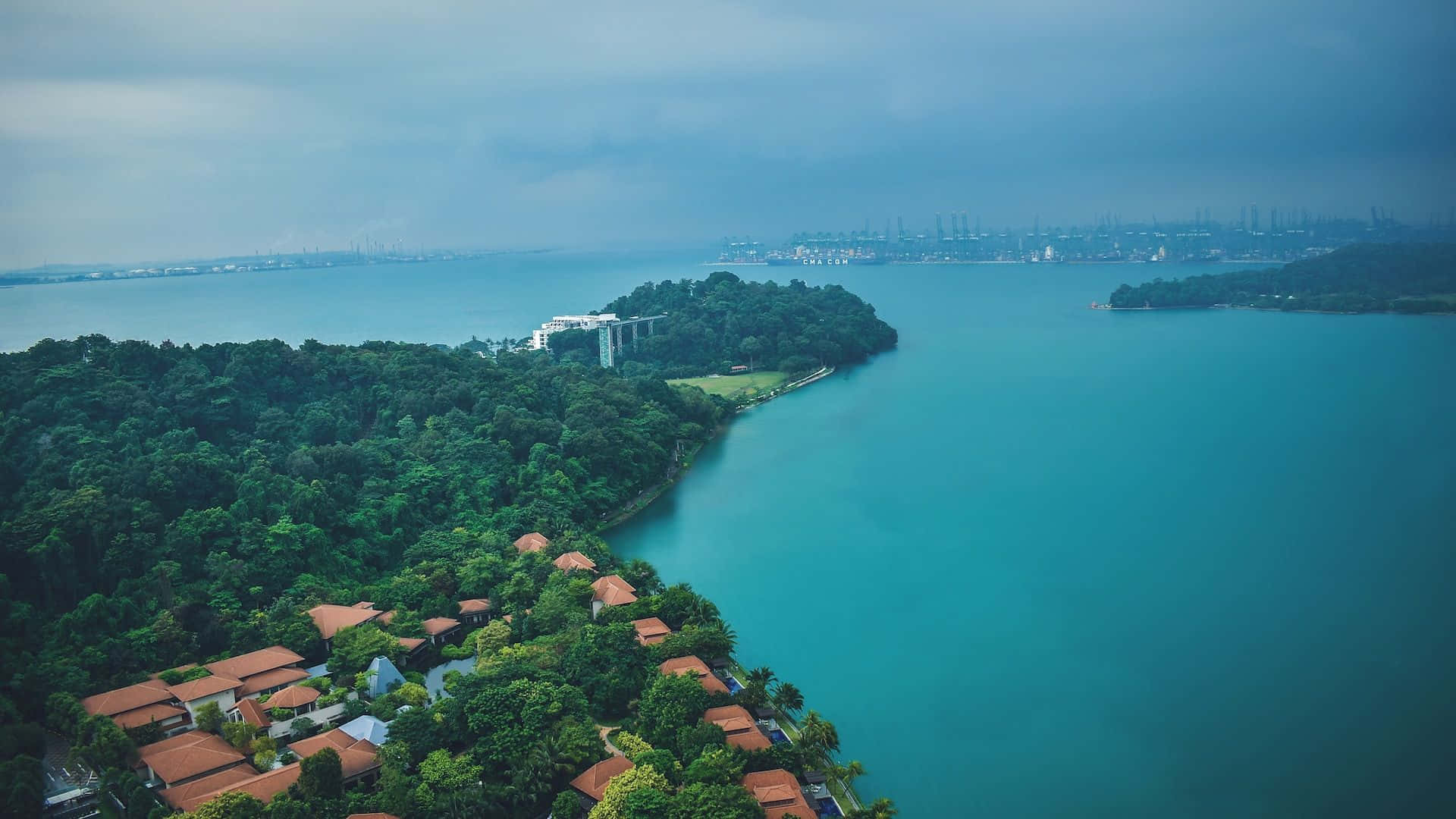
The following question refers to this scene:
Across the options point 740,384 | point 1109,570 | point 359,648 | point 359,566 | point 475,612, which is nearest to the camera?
point 359,648

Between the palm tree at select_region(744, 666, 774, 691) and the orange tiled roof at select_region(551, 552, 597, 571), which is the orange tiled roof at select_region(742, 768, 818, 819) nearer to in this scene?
the palm tree at select_region(744, 666, 774, 691)

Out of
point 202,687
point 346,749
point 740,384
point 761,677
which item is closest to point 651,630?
point 761,677

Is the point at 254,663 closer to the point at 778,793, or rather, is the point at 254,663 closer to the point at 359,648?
the point at 359,648

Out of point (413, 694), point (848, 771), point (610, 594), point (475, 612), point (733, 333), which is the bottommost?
point (848, 771)

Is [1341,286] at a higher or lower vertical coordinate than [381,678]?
higher

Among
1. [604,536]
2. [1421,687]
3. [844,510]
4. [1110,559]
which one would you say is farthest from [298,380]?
[1421,687]
